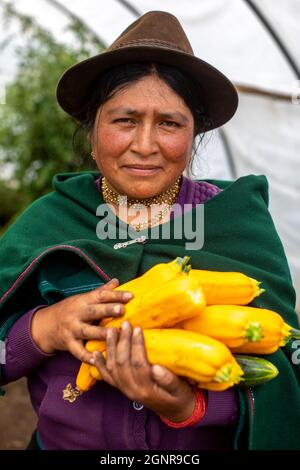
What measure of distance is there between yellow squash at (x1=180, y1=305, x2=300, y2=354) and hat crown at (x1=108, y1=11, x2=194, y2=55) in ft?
3.28

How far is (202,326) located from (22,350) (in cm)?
67

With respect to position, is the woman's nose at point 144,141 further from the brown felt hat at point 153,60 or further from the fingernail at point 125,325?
the fingernail at point 125,325

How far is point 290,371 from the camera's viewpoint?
1877 mm

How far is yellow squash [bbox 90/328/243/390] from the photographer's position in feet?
4.73

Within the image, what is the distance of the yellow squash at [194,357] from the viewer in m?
1.44

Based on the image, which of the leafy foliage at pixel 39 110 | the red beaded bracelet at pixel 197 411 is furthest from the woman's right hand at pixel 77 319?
the leafy foliage at pixel 39 110

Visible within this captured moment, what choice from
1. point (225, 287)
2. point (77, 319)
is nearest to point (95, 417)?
point (77, 319)

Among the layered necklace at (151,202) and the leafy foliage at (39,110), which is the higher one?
the layered necklace at (151,202)

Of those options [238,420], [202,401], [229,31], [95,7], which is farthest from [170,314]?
[95,7]

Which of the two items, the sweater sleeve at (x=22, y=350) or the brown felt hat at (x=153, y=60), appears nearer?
the sweater sleeve at (x=22, y=350)

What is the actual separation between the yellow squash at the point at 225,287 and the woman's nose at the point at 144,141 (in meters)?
0.50

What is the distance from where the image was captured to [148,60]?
205 cm

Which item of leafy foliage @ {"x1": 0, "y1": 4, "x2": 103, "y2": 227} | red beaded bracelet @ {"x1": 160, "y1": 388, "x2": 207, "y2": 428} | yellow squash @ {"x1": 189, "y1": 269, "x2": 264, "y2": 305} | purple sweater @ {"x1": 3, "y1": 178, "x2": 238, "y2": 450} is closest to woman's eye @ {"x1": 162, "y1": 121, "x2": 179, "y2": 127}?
yellow squash @ {"x1": 189, "y1": 269, "x2": 264, "y2": 305}

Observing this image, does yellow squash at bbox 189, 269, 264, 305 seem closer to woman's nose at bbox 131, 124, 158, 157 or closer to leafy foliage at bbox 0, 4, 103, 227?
woman's nose at bbox 131, 124, 158, 157
